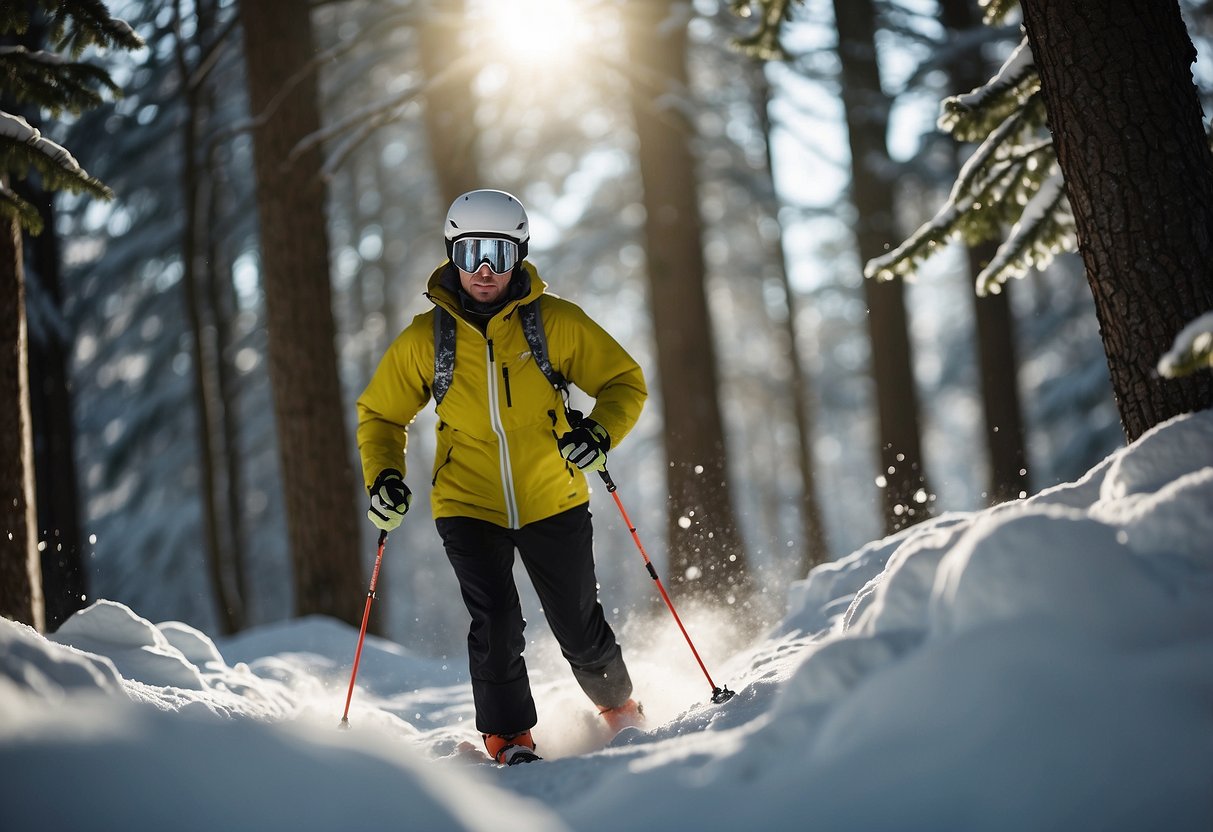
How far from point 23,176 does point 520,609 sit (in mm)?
3539

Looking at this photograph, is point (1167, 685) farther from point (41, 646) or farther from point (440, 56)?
point (440, 56)

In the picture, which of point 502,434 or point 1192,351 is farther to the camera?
point 502,434

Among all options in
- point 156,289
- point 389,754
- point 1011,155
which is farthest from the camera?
point 156,289

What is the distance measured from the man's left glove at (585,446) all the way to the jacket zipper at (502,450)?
10.8 inches

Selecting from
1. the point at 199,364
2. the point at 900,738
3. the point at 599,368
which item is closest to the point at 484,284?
the point at 599,368

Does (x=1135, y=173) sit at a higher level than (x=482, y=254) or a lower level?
lower

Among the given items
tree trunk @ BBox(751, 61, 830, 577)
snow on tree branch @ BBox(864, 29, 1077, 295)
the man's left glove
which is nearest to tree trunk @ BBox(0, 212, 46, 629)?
the man's left glove

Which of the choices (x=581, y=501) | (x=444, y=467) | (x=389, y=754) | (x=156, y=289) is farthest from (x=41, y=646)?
(x=156, y=289)

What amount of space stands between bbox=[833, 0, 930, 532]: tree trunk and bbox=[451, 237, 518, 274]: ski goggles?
675 centimetres

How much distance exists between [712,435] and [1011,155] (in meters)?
5.12

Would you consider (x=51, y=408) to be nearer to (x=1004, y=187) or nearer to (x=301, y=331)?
(x=301, y=331)

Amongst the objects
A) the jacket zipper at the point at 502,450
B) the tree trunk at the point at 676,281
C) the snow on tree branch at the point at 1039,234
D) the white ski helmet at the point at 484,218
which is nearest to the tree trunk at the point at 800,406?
the tree trunk at the point at 676,281

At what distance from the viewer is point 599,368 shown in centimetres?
454

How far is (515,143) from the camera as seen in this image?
1680 cm
